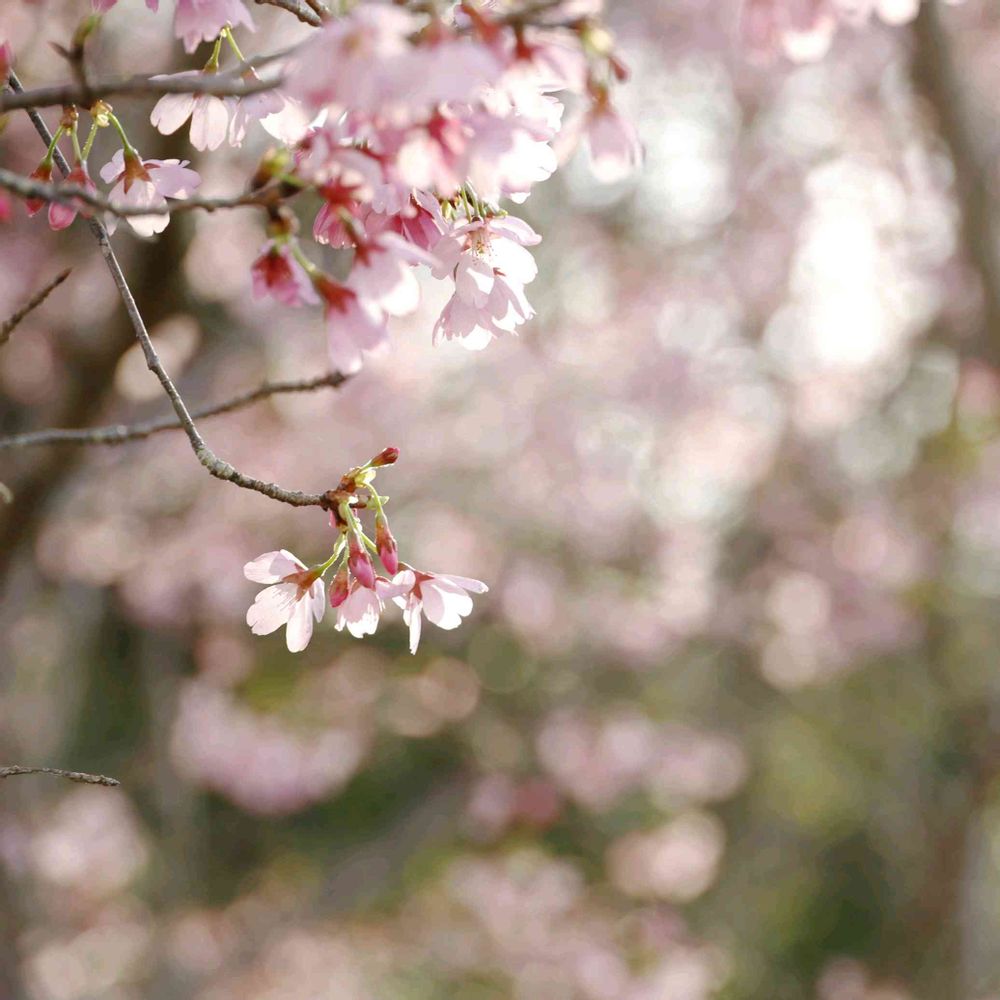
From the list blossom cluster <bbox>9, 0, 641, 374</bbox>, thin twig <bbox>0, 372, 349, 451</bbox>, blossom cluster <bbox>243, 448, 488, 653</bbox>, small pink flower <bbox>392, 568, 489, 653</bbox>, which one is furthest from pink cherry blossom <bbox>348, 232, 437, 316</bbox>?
small pink flower <bbox>392, 568, 489, 653</bbox>

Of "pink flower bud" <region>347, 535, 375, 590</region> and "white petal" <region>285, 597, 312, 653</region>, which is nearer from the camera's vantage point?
"pink flower bud" <region>347, 535, 375, 590</region>

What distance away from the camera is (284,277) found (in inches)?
31.8

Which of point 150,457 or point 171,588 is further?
point 171,588

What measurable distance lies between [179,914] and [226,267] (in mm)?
3285

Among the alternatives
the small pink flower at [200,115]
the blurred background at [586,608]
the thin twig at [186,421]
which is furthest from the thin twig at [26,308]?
the blurred background at [586,608]

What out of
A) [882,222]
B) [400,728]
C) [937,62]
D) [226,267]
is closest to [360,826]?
[400,728]

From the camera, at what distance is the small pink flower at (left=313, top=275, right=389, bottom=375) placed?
31.2 inches

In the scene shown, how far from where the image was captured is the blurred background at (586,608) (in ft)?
18.8

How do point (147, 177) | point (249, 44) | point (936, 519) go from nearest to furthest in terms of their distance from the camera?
point (147, 177) → point (249, 44) → point (936, 519)

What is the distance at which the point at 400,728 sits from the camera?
718 cm

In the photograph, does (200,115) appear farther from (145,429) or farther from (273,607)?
(273,607)

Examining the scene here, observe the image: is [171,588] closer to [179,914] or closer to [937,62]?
[179,914]

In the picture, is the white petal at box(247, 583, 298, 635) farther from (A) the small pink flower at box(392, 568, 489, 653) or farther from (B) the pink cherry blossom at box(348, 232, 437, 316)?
(B) the pink cherry blossom at box(348, 232, 437, 316)

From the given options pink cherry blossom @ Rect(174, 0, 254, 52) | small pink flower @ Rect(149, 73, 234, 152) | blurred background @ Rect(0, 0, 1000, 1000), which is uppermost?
pink cherry blossom @ Rect(174, 0, 254, 52)
